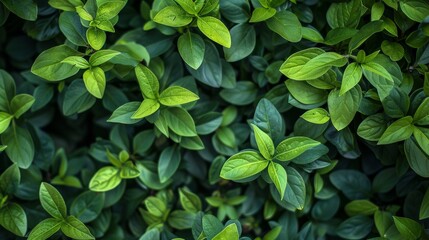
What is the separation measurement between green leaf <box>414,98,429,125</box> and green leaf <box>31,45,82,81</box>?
88 cm

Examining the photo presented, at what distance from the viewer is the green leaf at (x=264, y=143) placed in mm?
1277

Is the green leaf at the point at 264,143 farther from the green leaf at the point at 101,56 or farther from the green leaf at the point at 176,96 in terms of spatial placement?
the green leaf at the point at 101,56

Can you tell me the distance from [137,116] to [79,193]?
17.9 inches

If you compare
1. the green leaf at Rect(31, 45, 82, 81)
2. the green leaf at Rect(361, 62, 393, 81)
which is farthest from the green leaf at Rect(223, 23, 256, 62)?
the green leaf at Rect(31, 45, 82, 81)

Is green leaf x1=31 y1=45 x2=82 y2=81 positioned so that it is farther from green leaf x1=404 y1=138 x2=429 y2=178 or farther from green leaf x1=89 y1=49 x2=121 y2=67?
green leaf x1=404 y1=138 x2=429 y2=178

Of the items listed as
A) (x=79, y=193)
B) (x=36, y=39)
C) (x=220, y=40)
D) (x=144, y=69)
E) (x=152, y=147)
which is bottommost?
(x=79, y=193)

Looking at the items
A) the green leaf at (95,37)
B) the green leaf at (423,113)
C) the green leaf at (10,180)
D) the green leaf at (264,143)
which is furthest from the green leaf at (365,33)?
the green leaf at (10,180)

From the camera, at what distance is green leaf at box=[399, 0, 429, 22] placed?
131cm

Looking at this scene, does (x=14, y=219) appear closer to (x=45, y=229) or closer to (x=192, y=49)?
(x=45, y=229)

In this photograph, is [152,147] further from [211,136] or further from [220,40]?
[220,40]

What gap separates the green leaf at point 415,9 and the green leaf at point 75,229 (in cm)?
101

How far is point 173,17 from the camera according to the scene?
1.30 metres

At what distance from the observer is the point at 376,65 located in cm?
126

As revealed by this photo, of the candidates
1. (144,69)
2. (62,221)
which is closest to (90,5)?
(144,69)
